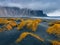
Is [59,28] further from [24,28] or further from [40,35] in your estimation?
[24,28]

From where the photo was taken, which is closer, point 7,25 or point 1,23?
point 7,25

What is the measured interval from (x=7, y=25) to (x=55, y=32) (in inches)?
51.5

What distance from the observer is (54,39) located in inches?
161

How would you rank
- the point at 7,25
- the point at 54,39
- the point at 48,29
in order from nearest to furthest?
1. the point at 54,39
2. the point at 48,29
3. the point at 7,25

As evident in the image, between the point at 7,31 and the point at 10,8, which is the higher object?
the point at 7,31

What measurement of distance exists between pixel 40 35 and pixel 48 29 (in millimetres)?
257

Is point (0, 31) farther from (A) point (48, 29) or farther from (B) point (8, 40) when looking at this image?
(A) point (48, 29)

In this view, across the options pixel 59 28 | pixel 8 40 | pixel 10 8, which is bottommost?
pixel 10 8

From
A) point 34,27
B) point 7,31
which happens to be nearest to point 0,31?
point 7,31

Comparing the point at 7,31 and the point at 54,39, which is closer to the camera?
the point at 54,39

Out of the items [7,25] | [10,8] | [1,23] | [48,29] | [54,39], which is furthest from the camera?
[10,8]

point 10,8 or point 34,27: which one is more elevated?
point 34,27

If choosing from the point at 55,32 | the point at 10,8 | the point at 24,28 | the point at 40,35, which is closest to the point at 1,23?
the point at 24,28

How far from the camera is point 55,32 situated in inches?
165
